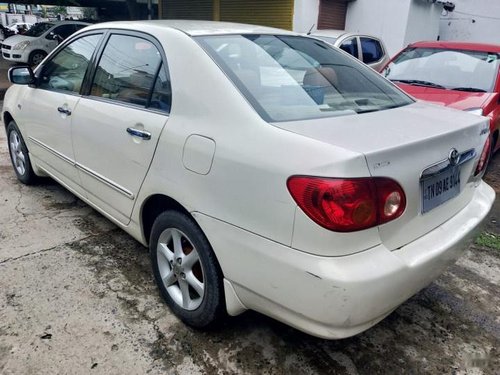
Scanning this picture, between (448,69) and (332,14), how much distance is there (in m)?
8.16

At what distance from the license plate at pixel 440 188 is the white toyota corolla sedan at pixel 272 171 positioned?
0.04 ft

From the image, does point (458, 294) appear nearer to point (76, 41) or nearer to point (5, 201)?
point (76, 41)

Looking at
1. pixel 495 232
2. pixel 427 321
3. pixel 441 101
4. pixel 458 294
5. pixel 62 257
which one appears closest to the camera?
pixel 427 321

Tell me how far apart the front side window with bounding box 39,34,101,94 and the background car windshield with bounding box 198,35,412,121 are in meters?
1.24

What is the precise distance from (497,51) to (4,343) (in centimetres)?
631

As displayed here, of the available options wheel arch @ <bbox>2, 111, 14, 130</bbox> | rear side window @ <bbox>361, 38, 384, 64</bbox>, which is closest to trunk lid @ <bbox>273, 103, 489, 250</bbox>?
wheel arch @ <bbox>2, 111, 14, 130</bbox>

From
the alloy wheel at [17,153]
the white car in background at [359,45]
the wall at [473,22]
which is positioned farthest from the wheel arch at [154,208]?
the wall at [473,22]

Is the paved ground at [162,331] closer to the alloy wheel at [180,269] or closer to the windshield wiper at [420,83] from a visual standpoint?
the alloy wheel at [180,269]

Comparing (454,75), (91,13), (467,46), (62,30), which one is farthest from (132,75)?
(91,13)

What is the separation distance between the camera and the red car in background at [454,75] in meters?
4.95

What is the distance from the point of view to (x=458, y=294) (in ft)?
9.38

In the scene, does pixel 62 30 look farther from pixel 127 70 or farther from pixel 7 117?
pixel 127 70

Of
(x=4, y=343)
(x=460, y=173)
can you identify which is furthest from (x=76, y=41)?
(x=460, y=173)

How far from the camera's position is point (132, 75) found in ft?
8.71
